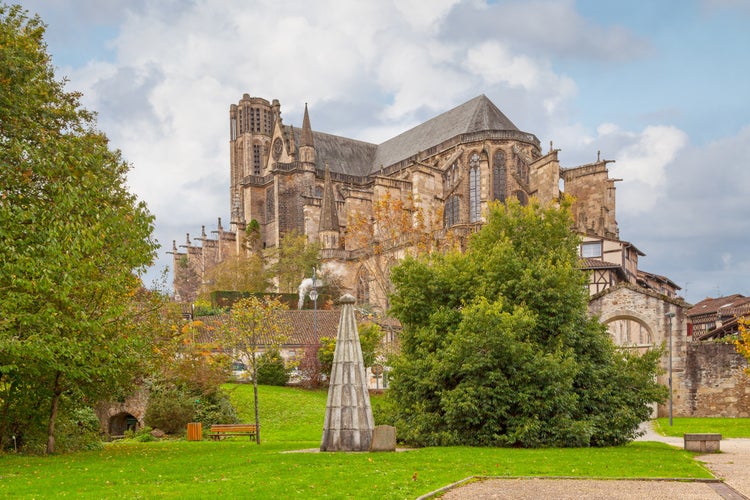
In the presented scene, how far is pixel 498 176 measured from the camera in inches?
2431

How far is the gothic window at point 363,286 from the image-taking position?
2410 inches

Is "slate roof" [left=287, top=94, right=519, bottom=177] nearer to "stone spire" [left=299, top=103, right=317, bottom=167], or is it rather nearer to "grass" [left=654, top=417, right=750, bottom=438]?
"stone spire" [left=299, top=103, right=317, bottom=167]

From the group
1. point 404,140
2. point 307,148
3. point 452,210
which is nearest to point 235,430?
point 452,210

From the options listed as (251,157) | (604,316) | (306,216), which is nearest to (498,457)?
(604,316)

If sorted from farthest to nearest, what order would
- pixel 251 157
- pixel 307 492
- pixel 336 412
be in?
1. pixel 251 157
2. pixel 336 412
3. pixel 307 492

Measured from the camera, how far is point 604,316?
104ft

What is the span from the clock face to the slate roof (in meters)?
Result: 1.68

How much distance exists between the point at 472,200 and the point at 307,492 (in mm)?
52942

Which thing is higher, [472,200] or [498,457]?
[472,200]

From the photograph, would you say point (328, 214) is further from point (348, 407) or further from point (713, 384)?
point (348, 407)

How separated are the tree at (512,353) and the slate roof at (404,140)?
4524cm

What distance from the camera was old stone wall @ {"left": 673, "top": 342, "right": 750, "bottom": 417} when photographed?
3069cm

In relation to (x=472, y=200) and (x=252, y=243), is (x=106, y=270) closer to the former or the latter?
(x=472, y=200)

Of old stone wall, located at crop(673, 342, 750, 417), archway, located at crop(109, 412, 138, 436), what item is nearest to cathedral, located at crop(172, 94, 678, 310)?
old stone wall, located at crop(673, 342, 750, 417)
